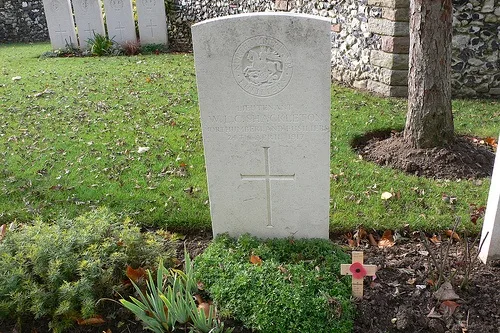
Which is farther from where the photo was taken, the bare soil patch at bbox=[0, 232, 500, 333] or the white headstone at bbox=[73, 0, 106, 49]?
the white headstone at bbox=[73, 0, 106, 49]

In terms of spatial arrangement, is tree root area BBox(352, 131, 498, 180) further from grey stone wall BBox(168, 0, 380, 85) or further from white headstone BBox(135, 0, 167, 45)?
white headstone BBox(135, 0, 167, 45)

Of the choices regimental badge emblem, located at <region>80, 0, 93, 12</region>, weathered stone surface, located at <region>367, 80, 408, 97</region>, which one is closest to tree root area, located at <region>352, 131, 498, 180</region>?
weathered stone surface, located at <region>367, 80, 408, 97</region>

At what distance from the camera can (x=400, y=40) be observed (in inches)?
270

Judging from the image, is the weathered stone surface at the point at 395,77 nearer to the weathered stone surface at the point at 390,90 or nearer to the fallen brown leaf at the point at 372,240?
the weathered stone surface at the point at 390,90

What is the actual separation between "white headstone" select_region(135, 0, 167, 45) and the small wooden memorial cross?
11.2 metres

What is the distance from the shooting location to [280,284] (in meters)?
2.91

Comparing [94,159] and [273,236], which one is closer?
[273,236]

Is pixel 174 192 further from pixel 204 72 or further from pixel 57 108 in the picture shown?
pixel 57 108

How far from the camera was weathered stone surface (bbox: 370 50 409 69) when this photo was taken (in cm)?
696

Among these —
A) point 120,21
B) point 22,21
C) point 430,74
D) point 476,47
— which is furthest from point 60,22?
point 430,74

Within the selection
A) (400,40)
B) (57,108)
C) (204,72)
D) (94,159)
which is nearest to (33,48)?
(57,108)

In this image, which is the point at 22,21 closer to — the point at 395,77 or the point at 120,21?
the point at 120,21

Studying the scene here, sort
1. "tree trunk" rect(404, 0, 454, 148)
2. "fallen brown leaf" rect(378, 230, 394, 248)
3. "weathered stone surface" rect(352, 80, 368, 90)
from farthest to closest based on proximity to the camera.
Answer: "weathered stone surface" rect(352, 80, 368, 90)
"tree trunk" rect(404, 0, 454, 148)
"fallen brown leaf" rect(378, 230, 394, 248)

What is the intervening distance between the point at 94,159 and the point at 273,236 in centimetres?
274
